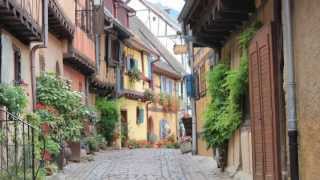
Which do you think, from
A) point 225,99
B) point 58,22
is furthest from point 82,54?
point 225,99

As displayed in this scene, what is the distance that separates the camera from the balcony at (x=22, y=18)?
12.1m

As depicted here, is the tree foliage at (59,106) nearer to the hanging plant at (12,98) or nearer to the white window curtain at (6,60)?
the white window curtain at (6,60)

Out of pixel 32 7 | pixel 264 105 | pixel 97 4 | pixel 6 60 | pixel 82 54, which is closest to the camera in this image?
pixel 264 105

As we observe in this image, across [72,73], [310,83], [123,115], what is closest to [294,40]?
[310,83]

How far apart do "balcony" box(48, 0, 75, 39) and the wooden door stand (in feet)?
26.5

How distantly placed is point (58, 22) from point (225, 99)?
658 cm

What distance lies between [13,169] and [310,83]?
5.24m

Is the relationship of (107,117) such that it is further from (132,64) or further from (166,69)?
(166,69)

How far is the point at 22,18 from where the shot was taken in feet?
43.0

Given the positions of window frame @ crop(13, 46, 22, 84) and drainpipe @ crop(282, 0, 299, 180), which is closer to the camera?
drainpipe @ crop(282, 0, 299, 180)

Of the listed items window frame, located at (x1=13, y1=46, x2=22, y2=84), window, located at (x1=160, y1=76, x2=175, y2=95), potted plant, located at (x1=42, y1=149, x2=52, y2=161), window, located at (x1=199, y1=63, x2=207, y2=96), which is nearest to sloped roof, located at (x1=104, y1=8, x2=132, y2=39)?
window, located at (x1=199, y1=63, x2=207, y2=96)

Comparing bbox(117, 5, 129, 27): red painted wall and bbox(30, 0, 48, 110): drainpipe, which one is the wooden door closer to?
bbox(30, 0, 48, 110): drainpipe

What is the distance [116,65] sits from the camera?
3409 cm

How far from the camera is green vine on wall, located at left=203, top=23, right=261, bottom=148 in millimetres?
12297
